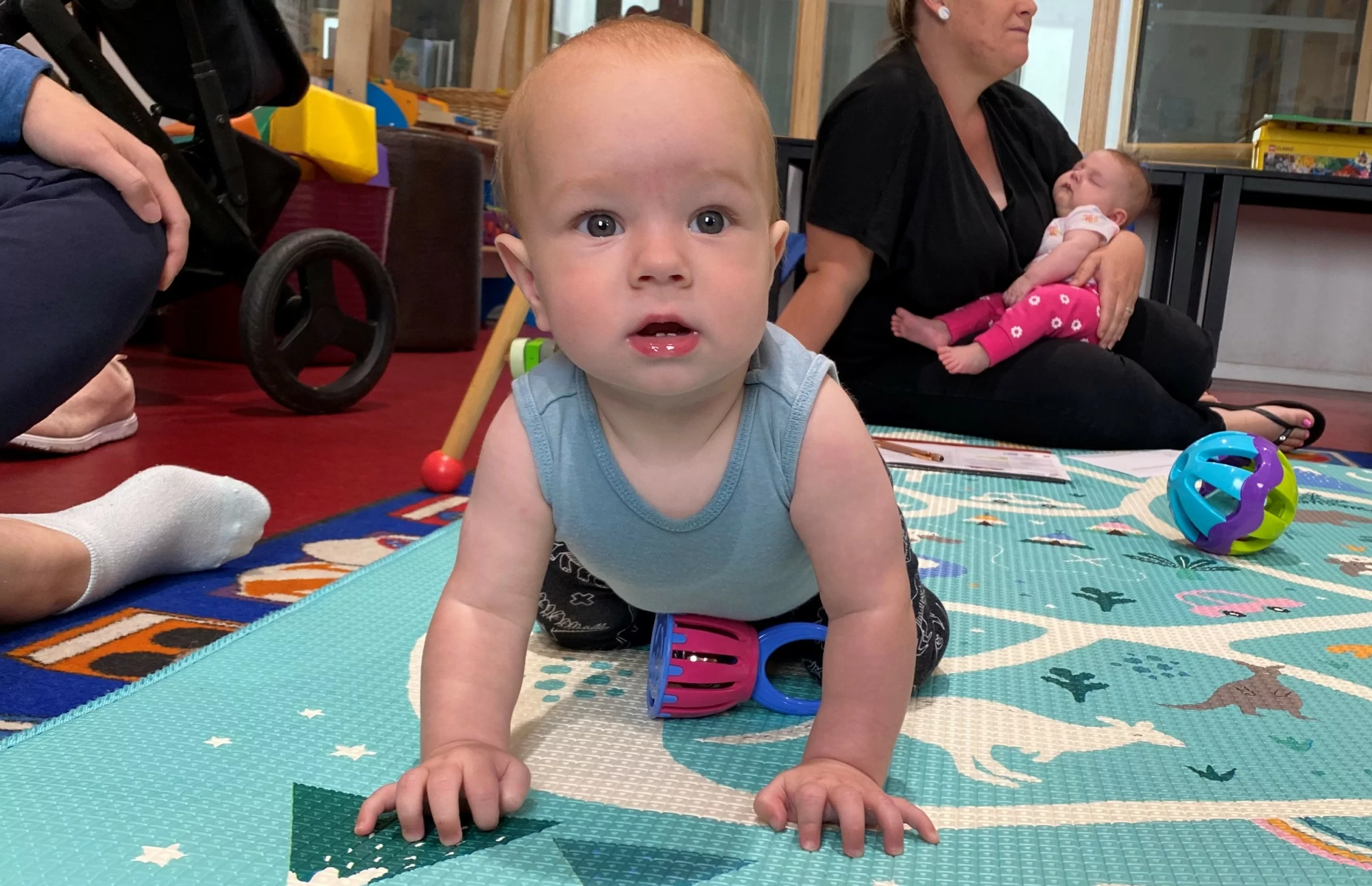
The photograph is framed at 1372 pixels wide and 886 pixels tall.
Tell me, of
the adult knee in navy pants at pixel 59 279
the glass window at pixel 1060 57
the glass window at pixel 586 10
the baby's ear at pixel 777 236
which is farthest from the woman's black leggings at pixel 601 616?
the glass window at pixel 586 10

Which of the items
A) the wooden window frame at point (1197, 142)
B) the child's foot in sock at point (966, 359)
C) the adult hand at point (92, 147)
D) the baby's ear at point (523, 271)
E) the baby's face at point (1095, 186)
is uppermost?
the wooden window frame at point (1197, 142)

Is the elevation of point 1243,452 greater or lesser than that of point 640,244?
lesser

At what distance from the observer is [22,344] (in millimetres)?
804

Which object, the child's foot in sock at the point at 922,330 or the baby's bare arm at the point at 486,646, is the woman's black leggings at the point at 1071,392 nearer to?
the child's foot in sock at the point at 922,330

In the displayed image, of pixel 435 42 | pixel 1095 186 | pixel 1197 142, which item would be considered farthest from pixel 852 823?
pixel 1197 142

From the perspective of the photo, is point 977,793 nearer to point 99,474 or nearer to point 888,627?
point 888,627

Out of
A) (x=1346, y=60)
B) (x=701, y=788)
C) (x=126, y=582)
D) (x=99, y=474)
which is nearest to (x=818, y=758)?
(x=701, y=788)

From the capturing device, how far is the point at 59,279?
33.0 inches

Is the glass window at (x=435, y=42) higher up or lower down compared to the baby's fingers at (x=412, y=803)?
higher up

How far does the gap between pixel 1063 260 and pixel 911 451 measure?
0.41 m

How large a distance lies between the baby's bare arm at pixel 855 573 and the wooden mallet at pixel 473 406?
2.41 feet

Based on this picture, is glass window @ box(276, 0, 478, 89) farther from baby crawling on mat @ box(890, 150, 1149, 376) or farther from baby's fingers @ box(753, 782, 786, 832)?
baby's fingers @ box(753, 782, 786, 832)

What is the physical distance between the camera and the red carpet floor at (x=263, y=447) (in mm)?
1202

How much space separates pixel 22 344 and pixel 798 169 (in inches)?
75.9
